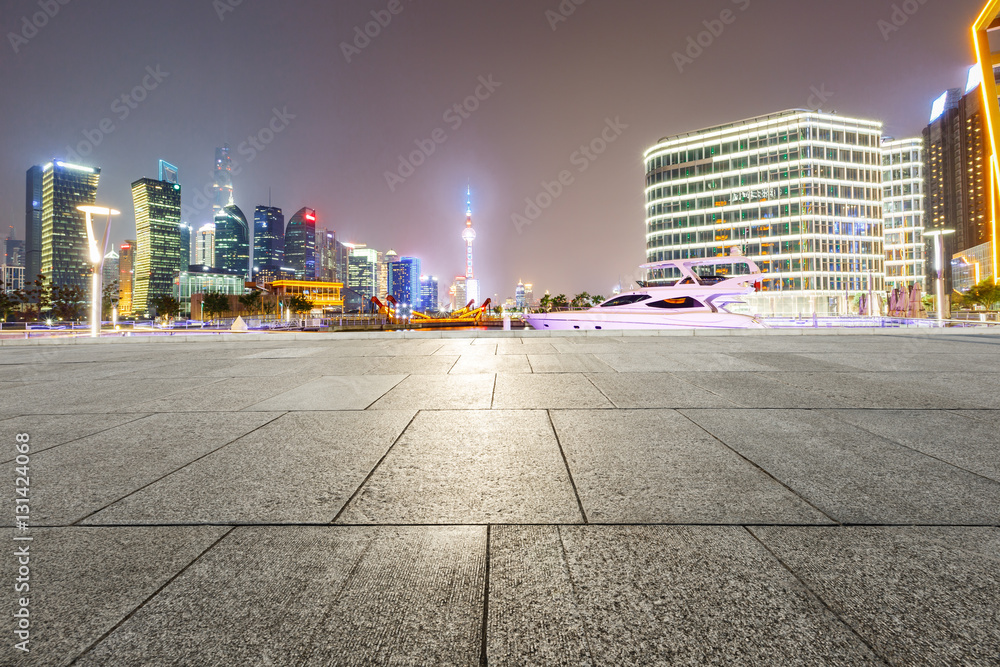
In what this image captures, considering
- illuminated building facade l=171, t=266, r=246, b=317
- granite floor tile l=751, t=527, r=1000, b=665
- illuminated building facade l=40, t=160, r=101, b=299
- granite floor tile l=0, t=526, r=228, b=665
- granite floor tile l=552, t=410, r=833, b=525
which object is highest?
illuminated building facade l=40, t=160, r=101, b=299

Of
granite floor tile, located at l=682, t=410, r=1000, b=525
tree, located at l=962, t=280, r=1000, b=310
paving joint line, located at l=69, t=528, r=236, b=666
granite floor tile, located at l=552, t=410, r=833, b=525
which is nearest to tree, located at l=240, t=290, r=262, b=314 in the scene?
granite floor tile, located at l=552, t=410, r=833, b=525

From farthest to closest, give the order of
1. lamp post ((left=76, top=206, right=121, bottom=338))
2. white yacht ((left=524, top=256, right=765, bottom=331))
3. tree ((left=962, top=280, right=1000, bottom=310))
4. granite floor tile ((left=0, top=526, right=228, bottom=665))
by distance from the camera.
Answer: tree ((left=962, top=280, right=1000, bottom=310)), white yacht ((left=524, top=256, right=765, bottom=331)), lamp post ((left=76, top=206, right=121, bottom=338)), granite floor tile ((left=0, top=526, right=228, bottom=665))

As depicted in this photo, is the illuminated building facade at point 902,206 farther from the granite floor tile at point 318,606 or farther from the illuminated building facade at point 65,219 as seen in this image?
the illuminated building facade at point 65,219

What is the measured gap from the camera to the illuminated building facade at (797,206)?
272 ft

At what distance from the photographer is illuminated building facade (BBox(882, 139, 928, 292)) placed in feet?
312

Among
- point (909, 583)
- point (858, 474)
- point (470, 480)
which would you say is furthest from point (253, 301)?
point (909, 583)

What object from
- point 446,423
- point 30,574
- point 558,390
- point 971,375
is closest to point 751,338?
point 971,375

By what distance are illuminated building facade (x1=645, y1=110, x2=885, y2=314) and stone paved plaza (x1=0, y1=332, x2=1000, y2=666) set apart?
87.7 meters

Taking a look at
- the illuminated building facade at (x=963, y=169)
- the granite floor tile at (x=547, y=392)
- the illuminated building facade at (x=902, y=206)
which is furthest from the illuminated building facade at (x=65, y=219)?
the illuminated building facade at (x=963, y=169)

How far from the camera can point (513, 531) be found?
2.80 m

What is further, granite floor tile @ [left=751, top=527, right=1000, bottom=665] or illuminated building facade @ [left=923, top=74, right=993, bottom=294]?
illuminated building facade @ [left=923, top=74, right=993, bottom=294]

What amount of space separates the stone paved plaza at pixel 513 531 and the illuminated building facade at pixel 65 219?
691ft

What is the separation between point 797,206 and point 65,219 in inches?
9080

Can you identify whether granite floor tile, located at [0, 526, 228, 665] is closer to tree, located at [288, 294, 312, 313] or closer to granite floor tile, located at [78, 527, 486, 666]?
granite floor tile, located at [78, 527, 486, 666]
